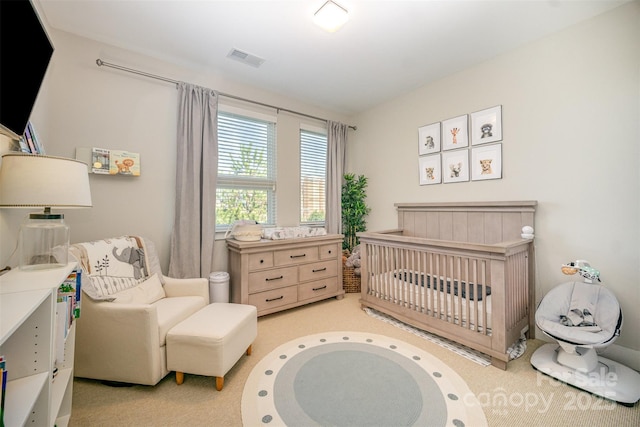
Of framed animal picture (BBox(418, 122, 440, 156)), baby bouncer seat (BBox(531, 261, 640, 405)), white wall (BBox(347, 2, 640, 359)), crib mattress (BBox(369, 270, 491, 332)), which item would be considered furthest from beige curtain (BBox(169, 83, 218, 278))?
baby bouncer seat (BBox(531, 261, 640, 405))

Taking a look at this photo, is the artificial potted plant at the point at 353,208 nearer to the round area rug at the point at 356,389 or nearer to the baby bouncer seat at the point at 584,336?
the round area rug at the point at 356,389

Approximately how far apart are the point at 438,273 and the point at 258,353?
1.61 m

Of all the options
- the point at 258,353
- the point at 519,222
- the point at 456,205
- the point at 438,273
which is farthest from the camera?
the point at 456,205

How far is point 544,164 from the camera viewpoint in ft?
7.48

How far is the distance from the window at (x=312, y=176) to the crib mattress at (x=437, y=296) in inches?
54.3

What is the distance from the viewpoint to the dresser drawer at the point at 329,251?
3.14 m

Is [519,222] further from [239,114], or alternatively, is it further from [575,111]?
[239,114]

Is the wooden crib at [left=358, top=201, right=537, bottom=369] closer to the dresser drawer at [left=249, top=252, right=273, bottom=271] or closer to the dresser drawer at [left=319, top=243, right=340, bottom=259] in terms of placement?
the dresser drawer at [left=319, top=243, right=340, bottom=259]

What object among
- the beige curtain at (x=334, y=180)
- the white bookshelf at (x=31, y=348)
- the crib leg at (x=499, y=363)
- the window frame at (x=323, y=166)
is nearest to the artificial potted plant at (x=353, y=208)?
the beige curtain at (x=334, y=180)

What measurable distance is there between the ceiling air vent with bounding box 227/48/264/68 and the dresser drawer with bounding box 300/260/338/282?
2.20 m

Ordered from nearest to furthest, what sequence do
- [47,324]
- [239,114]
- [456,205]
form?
[47,324] < [456,205] < [239,114]

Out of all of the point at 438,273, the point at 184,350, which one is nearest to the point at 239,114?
the point at 184,350

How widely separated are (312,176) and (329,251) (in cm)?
118

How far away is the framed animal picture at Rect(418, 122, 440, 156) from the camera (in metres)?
3.02
